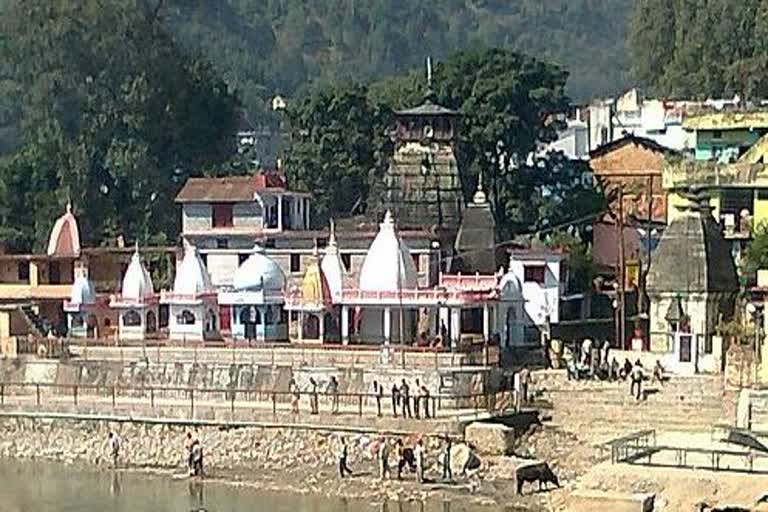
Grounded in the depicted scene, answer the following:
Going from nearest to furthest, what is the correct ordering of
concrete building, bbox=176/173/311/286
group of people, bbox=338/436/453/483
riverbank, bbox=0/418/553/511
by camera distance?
1. riverbank, bbox=0/418/553/511
2. group of people, bbox=338/436/453/483
3. concrete building, bbox=176/173/311/286

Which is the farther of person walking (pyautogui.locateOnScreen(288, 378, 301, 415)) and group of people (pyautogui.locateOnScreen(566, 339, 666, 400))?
person walking (pyautogui.locateOnScreen(288, 378, 301, 415))

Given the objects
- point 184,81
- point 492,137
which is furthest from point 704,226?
point 184,81

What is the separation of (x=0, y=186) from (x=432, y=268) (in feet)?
74.3

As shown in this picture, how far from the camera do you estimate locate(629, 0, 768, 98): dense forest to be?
70.3m

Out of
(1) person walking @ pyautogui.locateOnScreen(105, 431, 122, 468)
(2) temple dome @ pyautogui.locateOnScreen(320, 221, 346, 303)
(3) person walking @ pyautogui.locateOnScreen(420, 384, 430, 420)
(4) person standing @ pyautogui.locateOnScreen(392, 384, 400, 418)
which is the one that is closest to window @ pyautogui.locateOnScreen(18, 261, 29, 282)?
(2) temple dome @ pyautogui.locateOnScreen(320, 221, 346, 303)

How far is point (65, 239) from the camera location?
56656 millimetres

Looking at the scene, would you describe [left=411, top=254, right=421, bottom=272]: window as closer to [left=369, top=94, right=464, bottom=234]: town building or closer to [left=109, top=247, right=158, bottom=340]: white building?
[left=369, top=94, right=464, bottom=234]: town building

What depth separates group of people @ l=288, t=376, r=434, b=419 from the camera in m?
40.5

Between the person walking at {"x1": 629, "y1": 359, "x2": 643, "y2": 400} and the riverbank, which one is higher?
the person walking at {"x1": 629, "y1": 359, "x2": 643, "y2": 400}

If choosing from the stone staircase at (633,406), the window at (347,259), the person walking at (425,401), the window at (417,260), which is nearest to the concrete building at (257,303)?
the window at (347,259)

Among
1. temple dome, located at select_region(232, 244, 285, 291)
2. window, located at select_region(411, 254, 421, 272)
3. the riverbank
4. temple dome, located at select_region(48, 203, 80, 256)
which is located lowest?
the riverbank

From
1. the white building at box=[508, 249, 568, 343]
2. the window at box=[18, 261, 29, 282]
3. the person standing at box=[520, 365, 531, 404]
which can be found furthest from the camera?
the window at box=[18, 261, 29, 282]

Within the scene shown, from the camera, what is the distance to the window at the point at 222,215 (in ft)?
177

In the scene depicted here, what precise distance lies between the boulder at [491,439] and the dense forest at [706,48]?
33.0 metres
